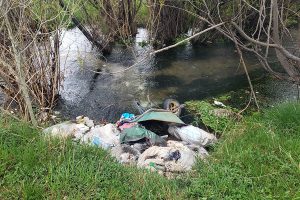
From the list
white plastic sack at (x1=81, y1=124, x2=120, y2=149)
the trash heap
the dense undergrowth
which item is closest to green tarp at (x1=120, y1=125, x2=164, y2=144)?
the trash heap

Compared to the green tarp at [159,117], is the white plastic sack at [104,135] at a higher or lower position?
lower

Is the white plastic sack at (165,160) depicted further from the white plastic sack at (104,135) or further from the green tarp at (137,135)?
the white plastic sack at (104,135)

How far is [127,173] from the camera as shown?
10.3 ft

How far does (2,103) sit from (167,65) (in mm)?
3583

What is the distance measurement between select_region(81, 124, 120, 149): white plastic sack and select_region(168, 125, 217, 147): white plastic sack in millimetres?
801

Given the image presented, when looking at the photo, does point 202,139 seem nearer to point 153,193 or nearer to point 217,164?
point 217,164

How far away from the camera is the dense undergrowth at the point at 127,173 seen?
9.32 ft

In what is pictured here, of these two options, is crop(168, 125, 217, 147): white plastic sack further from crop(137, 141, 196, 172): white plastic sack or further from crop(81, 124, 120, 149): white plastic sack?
crop(81, 124, 120, 149): white plastic sack

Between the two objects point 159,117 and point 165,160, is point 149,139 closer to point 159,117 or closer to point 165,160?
point 159,117

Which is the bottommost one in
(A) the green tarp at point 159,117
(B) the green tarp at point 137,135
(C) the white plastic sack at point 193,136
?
(C) the white plastic sack at point 193,136

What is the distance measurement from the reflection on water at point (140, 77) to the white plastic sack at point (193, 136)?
4.15 feet

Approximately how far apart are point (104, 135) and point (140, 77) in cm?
267

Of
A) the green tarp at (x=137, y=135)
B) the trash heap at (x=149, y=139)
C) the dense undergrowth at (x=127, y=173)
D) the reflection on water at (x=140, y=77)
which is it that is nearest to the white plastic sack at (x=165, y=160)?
the trash heap at (x=149, y=139)

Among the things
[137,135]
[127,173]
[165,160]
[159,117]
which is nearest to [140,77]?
[159,117]
